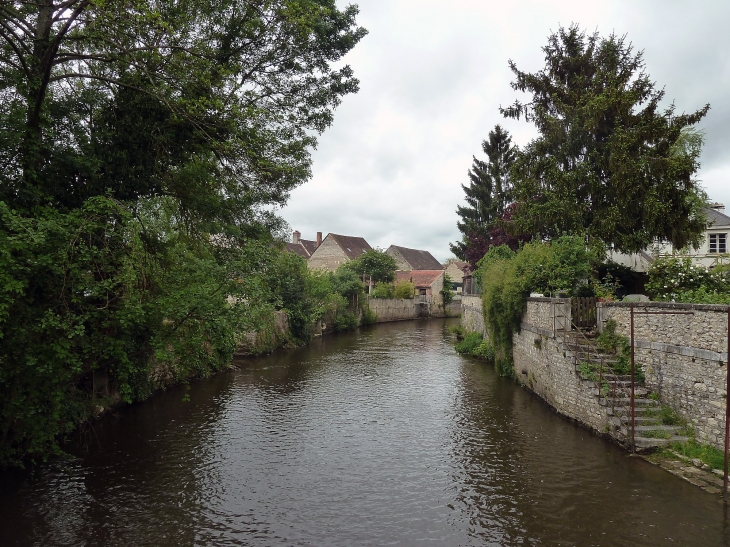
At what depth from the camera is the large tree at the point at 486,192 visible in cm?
3731

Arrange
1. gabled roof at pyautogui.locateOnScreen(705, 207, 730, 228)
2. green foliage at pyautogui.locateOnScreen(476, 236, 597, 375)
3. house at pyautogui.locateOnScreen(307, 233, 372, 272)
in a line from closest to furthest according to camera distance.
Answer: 1. green foliage at pyautogui.locateOnScreen(476, 236, 597, 375)
2. gabled roof at pyautogui.locateOnScreen(705, 207, 730, 228)
3. house at pyautogui.locateOnScreen(307, 233, 372, 272)

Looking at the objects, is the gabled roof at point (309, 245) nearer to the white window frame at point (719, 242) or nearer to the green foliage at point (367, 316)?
the green foliage at point (367, 316)

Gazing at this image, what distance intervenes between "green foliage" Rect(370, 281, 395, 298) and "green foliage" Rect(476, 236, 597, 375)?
89.7ft

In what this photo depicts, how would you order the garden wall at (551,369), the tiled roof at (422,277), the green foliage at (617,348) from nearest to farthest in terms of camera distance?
the green foliage at (617,348) < the garden wall at (551,369) < the tiled roof at (422,277)

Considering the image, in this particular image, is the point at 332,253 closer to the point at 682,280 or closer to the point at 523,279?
the point at 523,279

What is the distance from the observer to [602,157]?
19328 mm

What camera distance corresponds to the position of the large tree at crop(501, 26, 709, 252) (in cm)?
1789

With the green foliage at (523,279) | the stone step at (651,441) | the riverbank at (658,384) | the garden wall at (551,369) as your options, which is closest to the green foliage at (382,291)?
the green foliage at (523,279)

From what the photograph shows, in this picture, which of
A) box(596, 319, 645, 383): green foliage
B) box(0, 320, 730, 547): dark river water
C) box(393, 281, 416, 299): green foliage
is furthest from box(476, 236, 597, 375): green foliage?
box(393, 281, 416, 299): green foliage

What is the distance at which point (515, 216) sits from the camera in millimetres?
21828

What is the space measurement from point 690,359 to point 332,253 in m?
50.4

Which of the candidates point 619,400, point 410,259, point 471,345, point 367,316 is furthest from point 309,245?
point 619,400

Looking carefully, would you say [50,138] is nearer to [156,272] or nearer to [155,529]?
[156,272]

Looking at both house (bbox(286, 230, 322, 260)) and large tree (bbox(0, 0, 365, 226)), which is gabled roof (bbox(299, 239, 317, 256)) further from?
large tree (bbox(0, 0, 365, 226))
